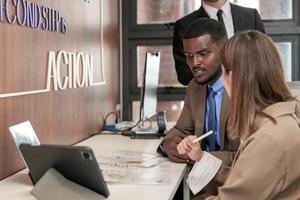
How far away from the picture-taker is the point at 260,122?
1289 millimetres

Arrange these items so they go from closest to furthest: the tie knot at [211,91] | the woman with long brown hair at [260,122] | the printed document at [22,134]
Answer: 1. the woman with long brown hair at [260,122]
2. the printed document at [22,134]
3. the tie knot at [211,91]

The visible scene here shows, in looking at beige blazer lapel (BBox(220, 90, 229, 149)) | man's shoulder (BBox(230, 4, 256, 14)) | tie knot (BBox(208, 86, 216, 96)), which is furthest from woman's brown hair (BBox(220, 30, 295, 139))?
man's shoulder (BBox(230, 4, 256, 14))

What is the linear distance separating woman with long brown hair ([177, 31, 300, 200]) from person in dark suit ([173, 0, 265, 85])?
1.38 m

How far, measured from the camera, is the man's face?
2076 mm

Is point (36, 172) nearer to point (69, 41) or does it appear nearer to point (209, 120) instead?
point (209, 120)

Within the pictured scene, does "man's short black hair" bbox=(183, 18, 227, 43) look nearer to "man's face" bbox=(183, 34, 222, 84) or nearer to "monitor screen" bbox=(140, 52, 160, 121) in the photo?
"man's face" bbox=(183, 34, 222, 84)

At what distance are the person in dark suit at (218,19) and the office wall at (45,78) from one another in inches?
23.1

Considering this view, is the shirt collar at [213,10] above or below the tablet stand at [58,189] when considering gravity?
above

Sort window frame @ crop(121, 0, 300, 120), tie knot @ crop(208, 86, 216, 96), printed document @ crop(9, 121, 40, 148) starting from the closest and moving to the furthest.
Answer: printed document @ crop(9, 121, 40, 148), tie knot @ crop(208, 86, 216, 96), window frame @ crop(121, 0, 300, 120)

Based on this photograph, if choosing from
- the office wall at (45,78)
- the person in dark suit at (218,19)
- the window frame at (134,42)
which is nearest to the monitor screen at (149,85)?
the person in dark suit at (218,19)

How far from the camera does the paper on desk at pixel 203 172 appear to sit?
176cm

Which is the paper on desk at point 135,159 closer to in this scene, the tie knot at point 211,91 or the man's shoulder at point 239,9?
the tie knot at point 211,91

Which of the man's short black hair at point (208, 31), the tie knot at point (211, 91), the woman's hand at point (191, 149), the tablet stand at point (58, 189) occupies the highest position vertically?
the man's short black hair at point (208, 31)

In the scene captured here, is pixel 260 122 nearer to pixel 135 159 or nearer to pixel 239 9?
pixel 135 159
